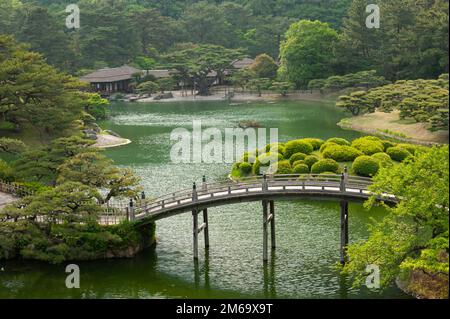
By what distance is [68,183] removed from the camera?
124 ft

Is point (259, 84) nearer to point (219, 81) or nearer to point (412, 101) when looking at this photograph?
point (219, 81)

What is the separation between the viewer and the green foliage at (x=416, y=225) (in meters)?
28.3

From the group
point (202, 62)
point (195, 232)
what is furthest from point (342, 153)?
point (202, 62)

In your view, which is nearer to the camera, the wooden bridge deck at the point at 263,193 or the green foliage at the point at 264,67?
the wooden bridge deck at the point at 263,193

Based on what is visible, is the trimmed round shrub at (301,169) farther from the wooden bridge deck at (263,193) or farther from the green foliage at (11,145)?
the green foliage at (11,145)

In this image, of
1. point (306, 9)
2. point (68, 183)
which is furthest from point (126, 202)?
point (306, 9)

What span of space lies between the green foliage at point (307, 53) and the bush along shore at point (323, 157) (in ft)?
165

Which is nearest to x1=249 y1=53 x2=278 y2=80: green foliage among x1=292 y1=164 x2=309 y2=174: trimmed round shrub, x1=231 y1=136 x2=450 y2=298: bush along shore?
x1=292 y1=164 x2=309 y2=174: trimmed round shrub

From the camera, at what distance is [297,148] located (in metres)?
54.1

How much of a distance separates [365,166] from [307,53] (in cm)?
5745

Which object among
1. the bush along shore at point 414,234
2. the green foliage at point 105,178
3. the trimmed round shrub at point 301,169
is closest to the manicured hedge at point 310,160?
the trimmed round shrub at point 301,169
